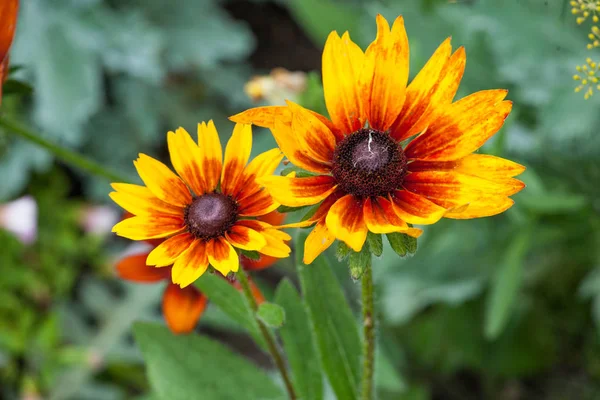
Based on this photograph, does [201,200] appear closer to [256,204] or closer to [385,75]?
[256,204]

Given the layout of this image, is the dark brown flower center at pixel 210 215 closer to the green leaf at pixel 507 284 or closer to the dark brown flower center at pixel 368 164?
the dark brown flower center at pixel 368 164

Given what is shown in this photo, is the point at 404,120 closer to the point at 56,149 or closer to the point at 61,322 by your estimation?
the point at 56,149

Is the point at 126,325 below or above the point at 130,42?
below

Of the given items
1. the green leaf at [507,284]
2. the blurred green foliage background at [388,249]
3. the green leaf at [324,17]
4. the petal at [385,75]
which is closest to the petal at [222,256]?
the petal at [385,75]

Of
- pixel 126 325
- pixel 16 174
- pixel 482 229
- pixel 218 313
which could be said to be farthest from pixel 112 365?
pixel 482 229

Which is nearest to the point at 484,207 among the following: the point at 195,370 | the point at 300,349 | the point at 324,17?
the point at 300,349

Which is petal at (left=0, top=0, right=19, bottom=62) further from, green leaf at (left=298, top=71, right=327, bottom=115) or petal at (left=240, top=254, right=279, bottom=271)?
green leaf at (left=298, top=71, right=327, bottom=115)
